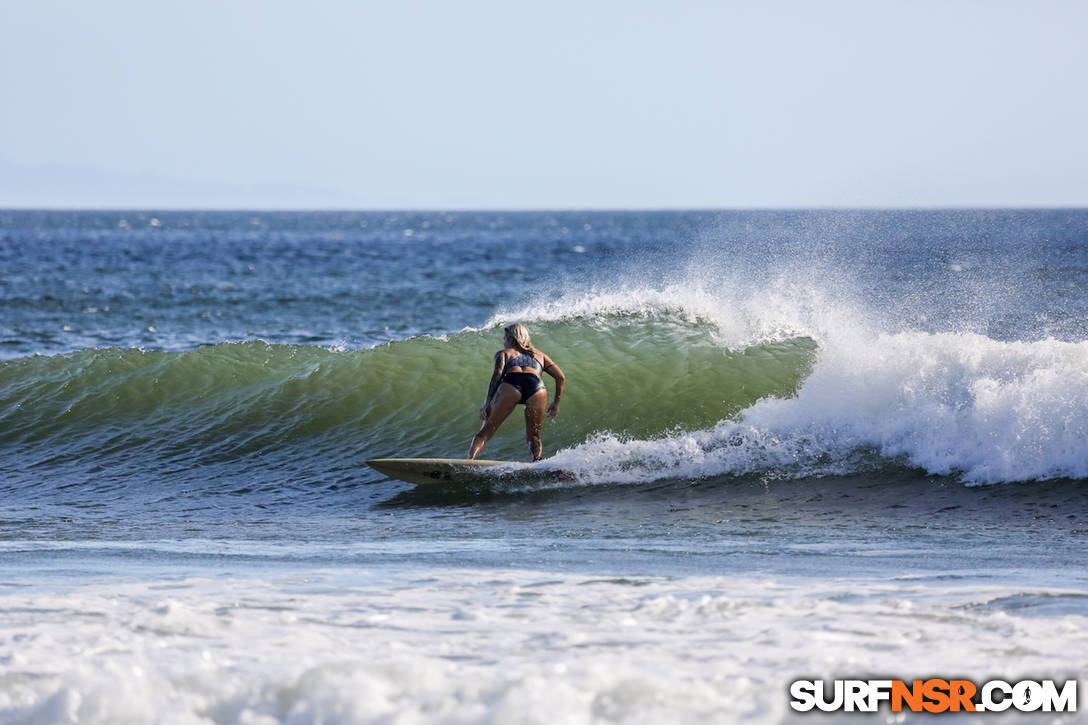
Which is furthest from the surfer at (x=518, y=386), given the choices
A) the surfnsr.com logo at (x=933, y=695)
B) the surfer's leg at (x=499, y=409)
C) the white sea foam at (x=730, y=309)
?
the surfnsr.com logo at (x=933, y=695)

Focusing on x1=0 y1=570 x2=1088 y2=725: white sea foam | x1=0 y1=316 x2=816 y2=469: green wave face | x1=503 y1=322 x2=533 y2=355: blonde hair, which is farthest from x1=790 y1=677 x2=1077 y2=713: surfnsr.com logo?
x1=0 y1=316 x2=816 y2=469: green wave face

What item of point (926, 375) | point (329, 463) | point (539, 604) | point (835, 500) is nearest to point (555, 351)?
point (329, 463)

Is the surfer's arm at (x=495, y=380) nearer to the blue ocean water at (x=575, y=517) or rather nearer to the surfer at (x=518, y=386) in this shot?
the surfer at (x=518, y=386)

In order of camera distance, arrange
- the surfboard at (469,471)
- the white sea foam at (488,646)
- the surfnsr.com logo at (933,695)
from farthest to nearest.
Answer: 1. the surfboard at (469,471)
2. the white sea foam at (488,646)
3. the surfnsr.com logo at (933,695)

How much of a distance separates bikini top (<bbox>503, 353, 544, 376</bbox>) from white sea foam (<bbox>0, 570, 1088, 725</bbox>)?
419 cm

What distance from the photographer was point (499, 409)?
36.2ft

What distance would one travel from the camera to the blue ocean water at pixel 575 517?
515 cm

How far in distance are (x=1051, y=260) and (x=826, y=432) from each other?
103ft

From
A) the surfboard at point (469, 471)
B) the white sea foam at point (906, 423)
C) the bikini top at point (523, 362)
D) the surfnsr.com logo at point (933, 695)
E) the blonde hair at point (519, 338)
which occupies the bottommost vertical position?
the surfnsr.com logo at point (933, 695)

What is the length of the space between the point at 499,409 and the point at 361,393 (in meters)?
4.42

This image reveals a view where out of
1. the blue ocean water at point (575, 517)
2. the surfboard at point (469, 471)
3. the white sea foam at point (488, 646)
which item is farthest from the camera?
the surfboard at point (469, 471)

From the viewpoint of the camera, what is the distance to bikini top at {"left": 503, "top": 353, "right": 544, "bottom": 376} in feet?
36.0

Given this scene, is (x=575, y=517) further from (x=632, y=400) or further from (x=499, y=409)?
(x=632, y=400)

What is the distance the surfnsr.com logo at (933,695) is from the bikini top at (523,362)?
20.7ft
